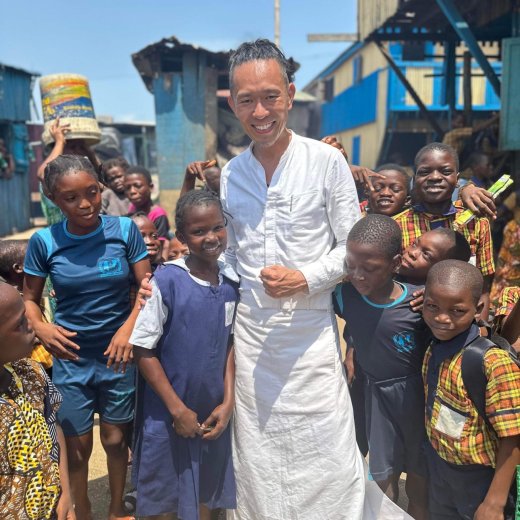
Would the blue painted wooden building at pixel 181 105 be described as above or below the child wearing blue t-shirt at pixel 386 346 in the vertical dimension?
above

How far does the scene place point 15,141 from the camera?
12.8 metres

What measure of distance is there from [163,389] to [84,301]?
530 millimetres

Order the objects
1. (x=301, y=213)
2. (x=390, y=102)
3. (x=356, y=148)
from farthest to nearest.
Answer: (x=356, y=148) < (x=390, y=102) < (x=301, y=213)

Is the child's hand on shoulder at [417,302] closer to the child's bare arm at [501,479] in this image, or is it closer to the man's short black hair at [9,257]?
the child's bare arm at [501,479]

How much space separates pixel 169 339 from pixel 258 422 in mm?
459

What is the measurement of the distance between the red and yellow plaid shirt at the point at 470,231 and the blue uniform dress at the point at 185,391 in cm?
88

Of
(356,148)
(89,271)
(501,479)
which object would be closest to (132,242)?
(89,271)

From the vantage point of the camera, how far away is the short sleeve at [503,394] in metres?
1.51

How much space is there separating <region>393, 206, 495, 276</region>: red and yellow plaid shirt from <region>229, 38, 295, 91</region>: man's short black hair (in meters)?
0.90

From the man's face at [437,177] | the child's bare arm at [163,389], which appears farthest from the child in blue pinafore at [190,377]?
the man's face at [437,177]

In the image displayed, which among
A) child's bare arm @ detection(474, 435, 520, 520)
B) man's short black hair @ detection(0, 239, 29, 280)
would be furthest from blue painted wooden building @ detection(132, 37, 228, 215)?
child's bare arm @ detection(474, 435, 520, 520)

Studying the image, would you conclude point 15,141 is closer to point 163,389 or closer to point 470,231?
point 163,389

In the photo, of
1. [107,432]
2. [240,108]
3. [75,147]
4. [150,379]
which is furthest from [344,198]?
[75,147]

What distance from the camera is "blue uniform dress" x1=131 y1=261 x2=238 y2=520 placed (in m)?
1.90
